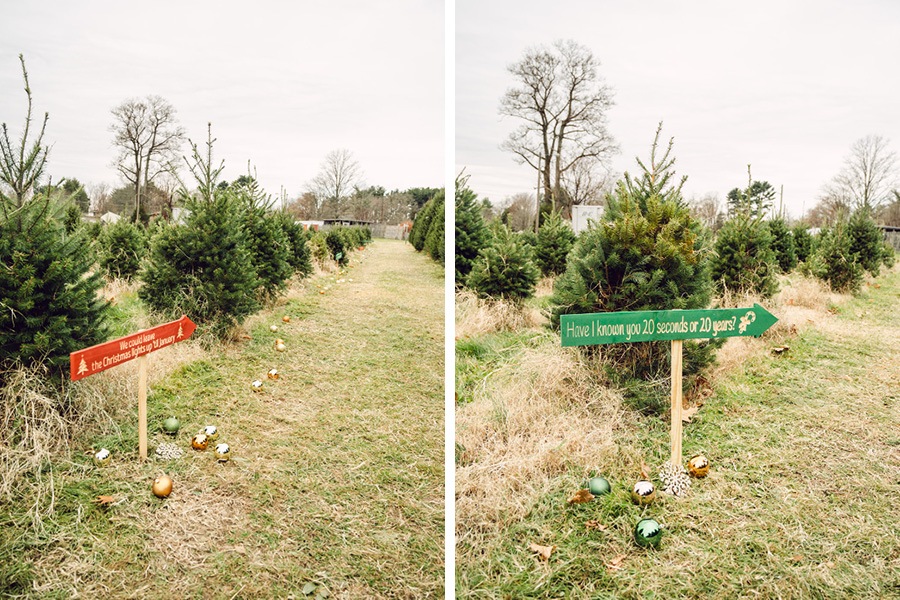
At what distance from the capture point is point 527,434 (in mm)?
2521

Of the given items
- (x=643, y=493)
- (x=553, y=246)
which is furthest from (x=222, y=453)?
(x=553, y=246)

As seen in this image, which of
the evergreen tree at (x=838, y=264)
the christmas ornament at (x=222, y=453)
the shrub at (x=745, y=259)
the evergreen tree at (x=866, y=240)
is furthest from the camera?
the evergreen tree at (x=866, y=240)

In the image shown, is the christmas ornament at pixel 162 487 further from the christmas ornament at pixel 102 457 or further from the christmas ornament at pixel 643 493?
the christmas ornament at pixel 643 493

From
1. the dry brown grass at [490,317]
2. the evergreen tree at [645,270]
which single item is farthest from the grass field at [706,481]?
the dry brown grass at [490,317]

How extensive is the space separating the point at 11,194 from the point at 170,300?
1.81 m

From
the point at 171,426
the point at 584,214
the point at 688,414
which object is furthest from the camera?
the point at 584,214

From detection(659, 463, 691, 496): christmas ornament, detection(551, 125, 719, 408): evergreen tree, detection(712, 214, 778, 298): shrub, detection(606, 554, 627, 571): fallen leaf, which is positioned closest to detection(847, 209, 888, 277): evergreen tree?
detection(712, 214, 778, 298): shrub

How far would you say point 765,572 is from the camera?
1658 mm

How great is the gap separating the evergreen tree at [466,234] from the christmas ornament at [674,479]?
184 inches

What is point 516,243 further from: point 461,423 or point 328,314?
point 461,423

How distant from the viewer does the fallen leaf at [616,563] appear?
5.60ft

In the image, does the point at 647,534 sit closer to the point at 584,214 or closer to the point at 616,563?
the point at 616,563

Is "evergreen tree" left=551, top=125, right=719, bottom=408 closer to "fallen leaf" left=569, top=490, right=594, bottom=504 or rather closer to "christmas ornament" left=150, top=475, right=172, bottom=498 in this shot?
"fallen leaf" left=569, top=490, right=594, bottom=504

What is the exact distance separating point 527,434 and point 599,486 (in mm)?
531
